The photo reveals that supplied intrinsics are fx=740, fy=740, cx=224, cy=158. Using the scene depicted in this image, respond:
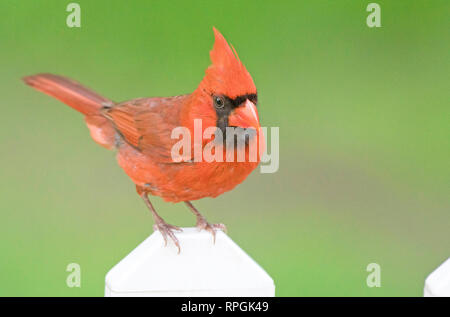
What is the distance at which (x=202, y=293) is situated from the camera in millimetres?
1722

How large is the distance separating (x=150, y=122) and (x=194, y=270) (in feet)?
2.61

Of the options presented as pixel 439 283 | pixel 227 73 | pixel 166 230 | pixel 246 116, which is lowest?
pixel 439 283

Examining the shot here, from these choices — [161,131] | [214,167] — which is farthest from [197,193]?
[161,131]

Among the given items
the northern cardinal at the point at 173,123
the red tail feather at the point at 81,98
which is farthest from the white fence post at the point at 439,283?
the red tail feather at the point at 81,98

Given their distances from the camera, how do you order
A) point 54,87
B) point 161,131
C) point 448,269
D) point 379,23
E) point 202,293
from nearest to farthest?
point 448,269 → point 202,293 → point 161,131 → point 54,87 → point 379,23

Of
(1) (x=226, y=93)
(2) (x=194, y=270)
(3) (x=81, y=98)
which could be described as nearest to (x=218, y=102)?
(1) (x=226, y=93)

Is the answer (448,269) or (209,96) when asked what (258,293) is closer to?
(448,269)

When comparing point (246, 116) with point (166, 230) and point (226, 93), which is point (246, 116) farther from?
point (166, 230)

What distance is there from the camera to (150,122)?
94.1 inches

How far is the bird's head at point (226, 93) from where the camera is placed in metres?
1.95

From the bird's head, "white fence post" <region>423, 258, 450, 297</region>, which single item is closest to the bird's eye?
the bird's head

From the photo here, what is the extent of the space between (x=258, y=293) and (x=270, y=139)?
846 millimetres

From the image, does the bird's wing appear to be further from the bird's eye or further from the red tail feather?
the bird's eye

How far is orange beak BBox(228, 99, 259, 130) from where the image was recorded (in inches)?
77.1
